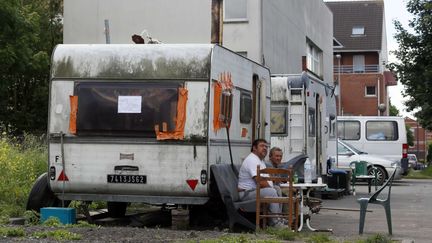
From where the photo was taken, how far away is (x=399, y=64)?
115ft

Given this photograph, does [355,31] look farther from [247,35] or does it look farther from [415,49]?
[247,35]

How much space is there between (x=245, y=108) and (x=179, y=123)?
6.47 feet

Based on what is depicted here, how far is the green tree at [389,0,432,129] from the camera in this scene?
111ft

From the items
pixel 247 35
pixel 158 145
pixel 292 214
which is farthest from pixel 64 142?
pixel 247 35

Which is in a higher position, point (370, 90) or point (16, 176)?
point (370, 90)

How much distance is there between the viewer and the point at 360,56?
65312 millimetres

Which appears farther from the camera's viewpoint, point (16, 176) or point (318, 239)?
point (16, 176)

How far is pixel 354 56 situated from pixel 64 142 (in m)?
56.7

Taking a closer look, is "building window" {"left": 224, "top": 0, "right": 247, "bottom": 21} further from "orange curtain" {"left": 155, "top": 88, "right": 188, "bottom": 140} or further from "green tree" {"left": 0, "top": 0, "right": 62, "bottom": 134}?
"orange curtain" {"left": 155, "top": 88, "right": 188, "bottom": 140}

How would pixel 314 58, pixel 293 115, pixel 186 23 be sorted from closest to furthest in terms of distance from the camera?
pixel 293 115
pixel 186 23
pixel 314 58

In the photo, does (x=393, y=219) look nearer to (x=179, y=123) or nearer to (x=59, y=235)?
(x=179, y=123)

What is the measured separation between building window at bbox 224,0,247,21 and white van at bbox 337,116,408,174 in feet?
19.3

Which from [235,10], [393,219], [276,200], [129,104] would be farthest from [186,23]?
[276,200]

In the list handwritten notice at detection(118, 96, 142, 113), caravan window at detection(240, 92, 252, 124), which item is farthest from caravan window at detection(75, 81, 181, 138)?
caravan window at detection(240, 92, 252, 124)
